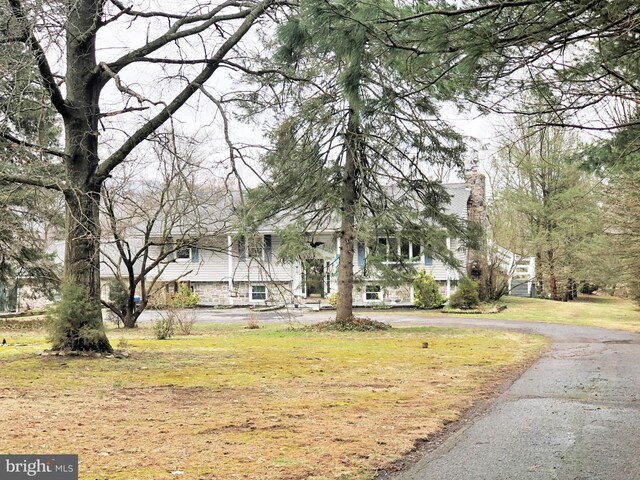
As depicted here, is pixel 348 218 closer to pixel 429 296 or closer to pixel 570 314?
pixel 429 296

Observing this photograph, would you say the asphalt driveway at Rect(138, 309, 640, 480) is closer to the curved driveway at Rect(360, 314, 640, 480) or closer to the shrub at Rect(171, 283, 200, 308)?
the curved driveway at Rect(360, 314, 640, 480)

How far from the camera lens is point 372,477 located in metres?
4.48

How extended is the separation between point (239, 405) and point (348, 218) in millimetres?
11612

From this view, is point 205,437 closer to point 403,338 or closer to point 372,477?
point 372,477

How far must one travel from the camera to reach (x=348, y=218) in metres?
18.2

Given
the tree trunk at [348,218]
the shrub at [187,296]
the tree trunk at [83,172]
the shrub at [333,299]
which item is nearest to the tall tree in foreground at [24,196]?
the tree trunk at [83,172]

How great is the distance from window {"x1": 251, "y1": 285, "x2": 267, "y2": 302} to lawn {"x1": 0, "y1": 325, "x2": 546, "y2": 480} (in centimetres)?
2120

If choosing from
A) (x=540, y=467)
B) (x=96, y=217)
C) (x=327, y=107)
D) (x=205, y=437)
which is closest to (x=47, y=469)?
(x=205, y=437)

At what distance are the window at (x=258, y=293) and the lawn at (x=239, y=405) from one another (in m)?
21.2

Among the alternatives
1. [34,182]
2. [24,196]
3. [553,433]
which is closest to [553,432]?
[553,433]

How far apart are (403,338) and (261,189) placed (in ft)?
20.5

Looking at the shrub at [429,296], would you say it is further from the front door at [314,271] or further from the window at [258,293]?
the front door at [314,271]

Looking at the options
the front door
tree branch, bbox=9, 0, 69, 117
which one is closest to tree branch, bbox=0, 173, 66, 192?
tree branch, bbox=9, 0, 69, 117

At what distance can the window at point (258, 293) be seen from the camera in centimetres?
3456
